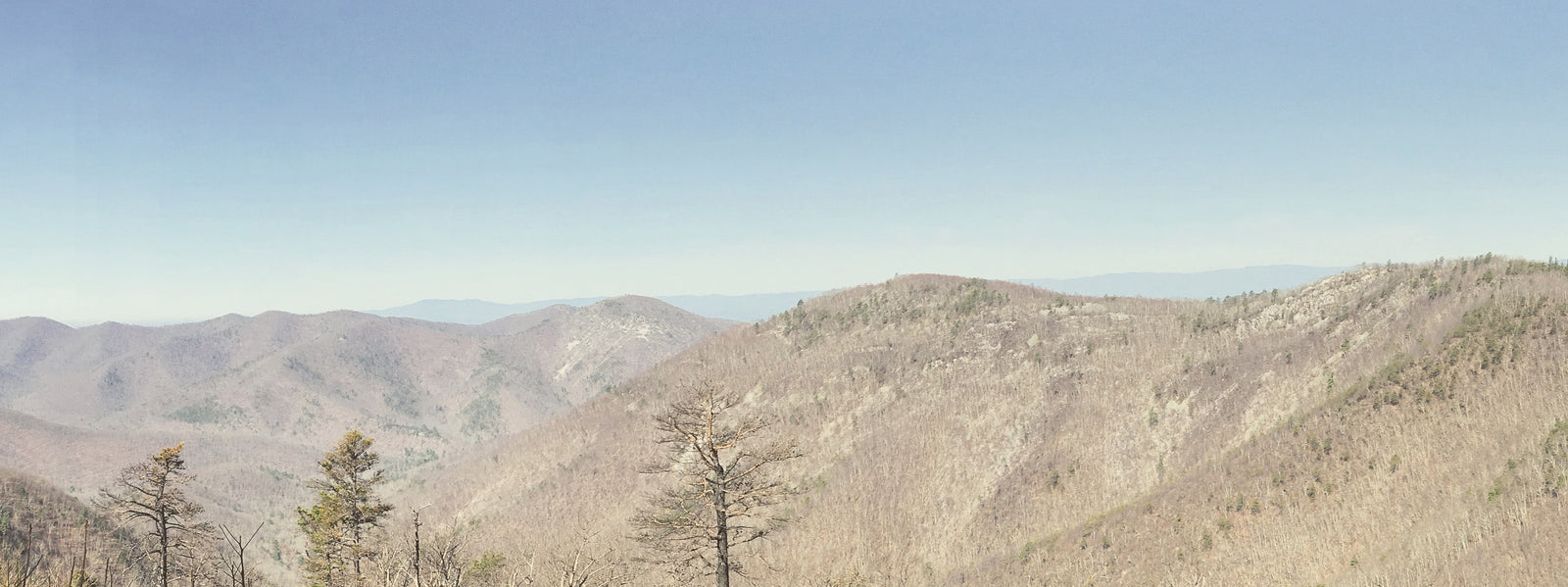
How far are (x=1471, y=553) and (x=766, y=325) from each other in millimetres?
114063

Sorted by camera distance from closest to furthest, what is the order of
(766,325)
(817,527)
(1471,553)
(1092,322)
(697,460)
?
(697,460) < (1471,553) < (817,527) < (1092,322) < (766,325)

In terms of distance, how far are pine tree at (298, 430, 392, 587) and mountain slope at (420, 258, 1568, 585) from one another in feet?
70.7

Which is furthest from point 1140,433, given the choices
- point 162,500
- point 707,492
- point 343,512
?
point 162,500

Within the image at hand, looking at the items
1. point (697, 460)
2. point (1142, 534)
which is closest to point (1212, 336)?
point (1142, 534)

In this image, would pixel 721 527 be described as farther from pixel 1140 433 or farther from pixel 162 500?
pixel 1140 433

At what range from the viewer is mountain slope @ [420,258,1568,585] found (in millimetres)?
41281

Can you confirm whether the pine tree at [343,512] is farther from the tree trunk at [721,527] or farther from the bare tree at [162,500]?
the tree trunk at [721,527]

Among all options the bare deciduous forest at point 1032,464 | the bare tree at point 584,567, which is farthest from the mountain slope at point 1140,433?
the bare tree at point 584,567

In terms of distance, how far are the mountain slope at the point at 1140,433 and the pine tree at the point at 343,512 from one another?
21.5 meters

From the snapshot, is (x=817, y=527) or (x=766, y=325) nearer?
(x=817, y=527)

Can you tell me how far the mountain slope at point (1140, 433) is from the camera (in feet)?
135

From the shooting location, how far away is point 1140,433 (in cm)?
7200

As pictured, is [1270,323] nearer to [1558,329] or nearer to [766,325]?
[1558,329]

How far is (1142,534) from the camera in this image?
1932 inches
